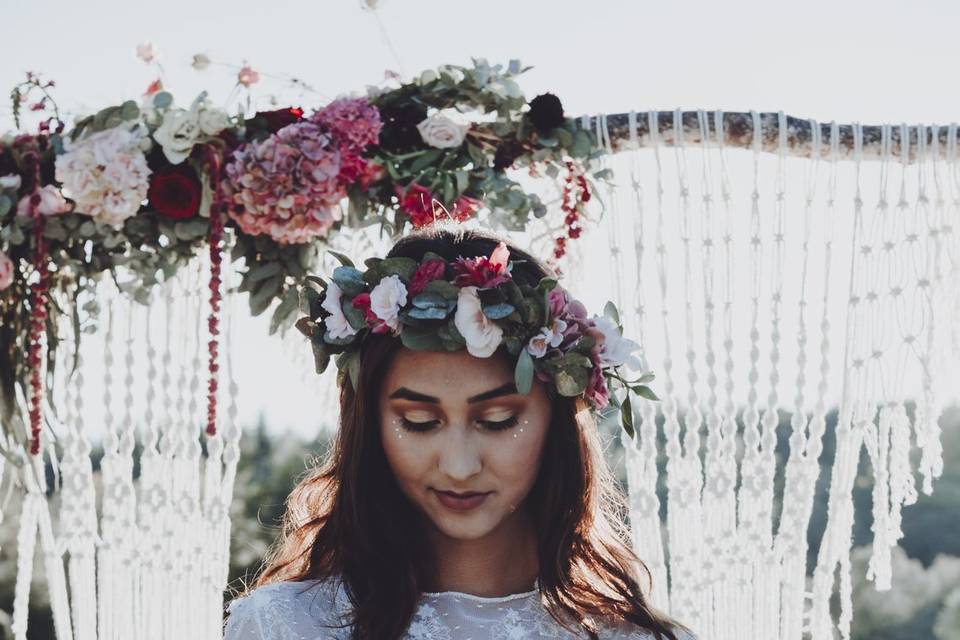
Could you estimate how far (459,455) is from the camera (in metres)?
1.93

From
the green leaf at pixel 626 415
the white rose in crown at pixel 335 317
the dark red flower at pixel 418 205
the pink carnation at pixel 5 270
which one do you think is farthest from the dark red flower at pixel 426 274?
the pink carnation at pixel 5 270

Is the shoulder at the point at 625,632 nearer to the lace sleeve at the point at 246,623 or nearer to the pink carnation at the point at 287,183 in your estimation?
the lace sleeve at the point at 246,623

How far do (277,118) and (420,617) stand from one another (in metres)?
1.03

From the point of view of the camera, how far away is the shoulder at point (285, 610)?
2006mm

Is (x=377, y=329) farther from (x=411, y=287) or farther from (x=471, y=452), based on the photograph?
(x=471, y=452)

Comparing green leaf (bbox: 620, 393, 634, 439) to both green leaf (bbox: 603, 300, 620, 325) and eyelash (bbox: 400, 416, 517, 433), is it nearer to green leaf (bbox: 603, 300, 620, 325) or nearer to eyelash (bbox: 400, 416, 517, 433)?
green leaf (bbox: 603, 300, 620, 325)

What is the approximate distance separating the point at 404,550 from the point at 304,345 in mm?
729

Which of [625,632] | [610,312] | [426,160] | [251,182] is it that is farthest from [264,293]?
[625,632]

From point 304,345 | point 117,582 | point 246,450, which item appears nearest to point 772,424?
point 304,345

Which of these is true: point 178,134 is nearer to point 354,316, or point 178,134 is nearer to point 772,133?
point 354,316

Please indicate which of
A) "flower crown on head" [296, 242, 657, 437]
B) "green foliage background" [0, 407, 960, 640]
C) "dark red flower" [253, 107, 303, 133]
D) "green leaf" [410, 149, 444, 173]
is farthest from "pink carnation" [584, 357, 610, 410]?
"green foliage background" [0, 407, 960, 640]

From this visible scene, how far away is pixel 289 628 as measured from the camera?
2002 mm

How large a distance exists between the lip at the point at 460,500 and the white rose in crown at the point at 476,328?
193 millimetres

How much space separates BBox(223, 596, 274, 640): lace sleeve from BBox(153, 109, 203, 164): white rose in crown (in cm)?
92
